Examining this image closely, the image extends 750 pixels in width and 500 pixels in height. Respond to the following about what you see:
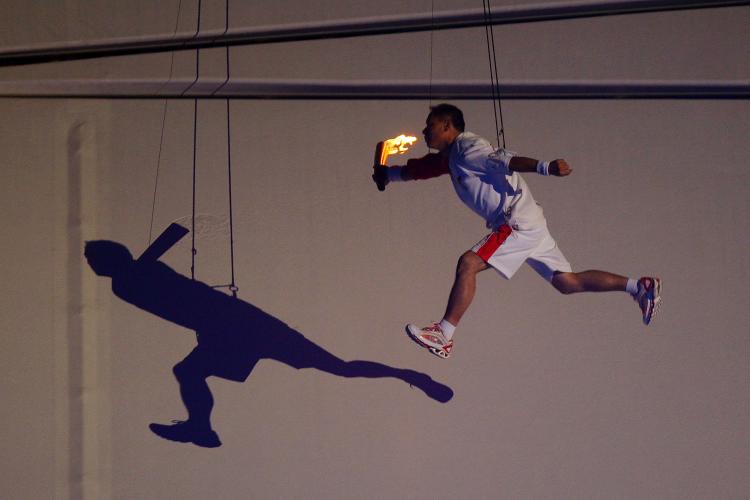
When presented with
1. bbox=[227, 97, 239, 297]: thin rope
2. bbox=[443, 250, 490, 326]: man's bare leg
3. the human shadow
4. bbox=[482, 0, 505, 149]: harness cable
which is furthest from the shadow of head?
bbox=[482, 0, 505, 149]: harness cable

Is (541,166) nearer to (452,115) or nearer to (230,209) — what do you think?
(452,115)

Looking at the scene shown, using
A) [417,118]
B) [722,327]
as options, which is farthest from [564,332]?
[417,118]

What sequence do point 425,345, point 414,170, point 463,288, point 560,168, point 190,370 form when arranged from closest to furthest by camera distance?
point 560,168, point 425,345, point 463,288, point 414,170, point 190,370

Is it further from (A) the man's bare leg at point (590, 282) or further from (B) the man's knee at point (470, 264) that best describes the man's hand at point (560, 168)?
(A) the man's bare leg at point (590, 282)

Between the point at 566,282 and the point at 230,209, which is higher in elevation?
the point at 230,209

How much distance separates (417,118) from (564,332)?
1.29m

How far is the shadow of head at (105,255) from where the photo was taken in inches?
152

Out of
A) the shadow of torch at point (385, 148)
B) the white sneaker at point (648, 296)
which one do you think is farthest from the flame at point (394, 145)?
the white sneaker at point (648, 296)

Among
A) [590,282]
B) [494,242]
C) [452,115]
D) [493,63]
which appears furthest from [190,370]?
[493,63]

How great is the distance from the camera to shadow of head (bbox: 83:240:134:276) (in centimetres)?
386

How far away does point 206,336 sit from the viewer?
3.85 meters

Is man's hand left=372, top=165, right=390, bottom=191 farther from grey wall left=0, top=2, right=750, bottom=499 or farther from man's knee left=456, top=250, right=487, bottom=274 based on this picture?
man's knee left=456, top=250, right=487, bottom=274

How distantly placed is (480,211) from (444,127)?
410mm

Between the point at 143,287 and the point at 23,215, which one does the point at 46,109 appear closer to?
the point at 23,215
